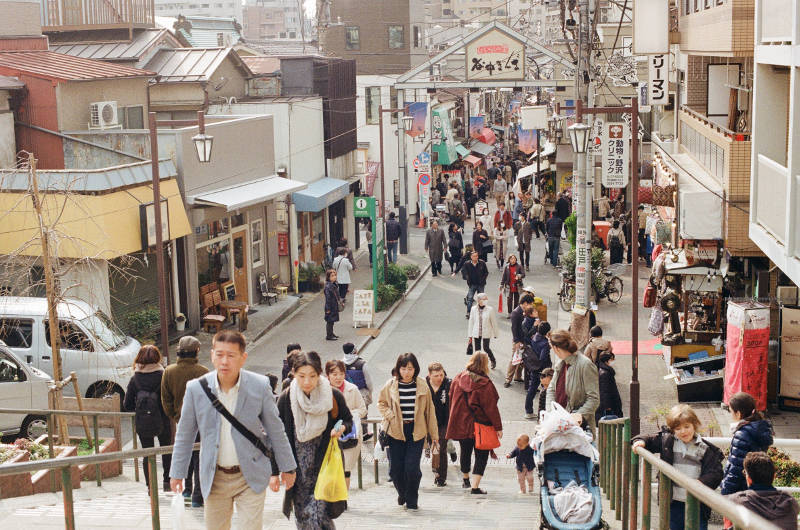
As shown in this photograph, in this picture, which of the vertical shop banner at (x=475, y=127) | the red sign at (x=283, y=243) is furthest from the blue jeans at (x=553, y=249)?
the vertical shop banner at (x=475, y=127)

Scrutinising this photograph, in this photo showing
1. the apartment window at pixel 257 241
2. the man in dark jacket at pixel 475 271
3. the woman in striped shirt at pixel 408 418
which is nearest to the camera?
the woman in striped shirt at pixel 408 418

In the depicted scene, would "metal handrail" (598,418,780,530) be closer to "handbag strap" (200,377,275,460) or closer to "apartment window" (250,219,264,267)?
"handbag strap" (200,377,275,460)

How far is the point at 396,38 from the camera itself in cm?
6744

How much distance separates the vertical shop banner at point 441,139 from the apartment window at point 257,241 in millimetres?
22317

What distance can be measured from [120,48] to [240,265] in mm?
9388

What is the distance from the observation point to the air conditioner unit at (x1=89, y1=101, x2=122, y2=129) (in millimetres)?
24500

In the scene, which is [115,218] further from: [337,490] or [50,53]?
[337,490]

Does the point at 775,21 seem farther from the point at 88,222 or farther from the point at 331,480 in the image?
the point at 88,222

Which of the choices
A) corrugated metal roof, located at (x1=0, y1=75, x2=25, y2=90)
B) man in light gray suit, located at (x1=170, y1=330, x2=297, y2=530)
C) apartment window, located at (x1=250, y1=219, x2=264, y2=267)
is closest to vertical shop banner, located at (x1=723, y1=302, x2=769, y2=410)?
man in light gray suit, located at (x1=170, y1=330, x2=297, y2=530)

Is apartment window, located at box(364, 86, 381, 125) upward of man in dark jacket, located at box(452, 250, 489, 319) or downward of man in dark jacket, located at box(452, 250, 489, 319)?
upward

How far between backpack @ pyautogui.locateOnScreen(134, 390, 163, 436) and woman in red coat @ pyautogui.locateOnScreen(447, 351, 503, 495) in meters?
3.10

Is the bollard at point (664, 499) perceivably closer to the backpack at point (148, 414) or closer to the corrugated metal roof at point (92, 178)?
the backpack at point (148, 414)

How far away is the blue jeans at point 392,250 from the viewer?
1302 inches

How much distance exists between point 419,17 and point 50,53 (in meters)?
45.7
